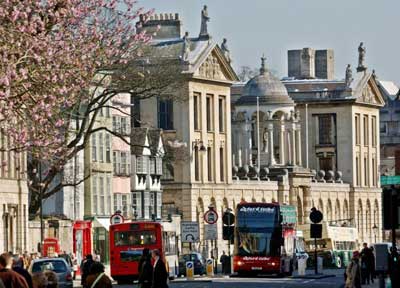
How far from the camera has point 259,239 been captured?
275 feet

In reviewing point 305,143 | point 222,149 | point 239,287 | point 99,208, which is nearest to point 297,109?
point 305,143

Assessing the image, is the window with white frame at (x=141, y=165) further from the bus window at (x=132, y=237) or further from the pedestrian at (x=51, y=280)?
the pedestrian at (x=51, y=280)

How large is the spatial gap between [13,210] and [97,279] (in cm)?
5860

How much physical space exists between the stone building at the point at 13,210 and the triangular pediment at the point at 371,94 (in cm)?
9020

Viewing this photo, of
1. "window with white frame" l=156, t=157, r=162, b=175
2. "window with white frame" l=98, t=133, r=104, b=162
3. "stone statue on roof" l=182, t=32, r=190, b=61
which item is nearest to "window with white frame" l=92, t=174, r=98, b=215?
"window with white frame" l=98, t=133, r=104, b=162

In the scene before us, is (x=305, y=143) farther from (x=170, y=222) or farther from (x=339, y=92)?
(x=170, y=222)

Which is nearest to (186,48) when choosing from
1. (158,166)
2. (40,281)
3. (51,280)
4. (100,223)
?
(158,166)

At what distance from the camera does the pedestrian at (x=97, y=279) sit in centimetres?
2923

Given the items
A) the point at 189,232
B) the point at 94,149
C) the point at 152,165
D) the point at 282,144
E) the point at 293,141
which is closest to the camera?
the point at 189,232

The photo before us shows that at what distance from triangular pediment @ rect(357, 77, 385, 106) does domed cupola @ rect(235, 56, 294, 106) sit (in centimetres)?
1786

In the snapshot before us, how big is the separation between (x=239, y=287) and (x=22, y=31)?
27.8 metres

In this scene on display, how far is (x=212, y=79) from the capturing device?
14325 centimetres

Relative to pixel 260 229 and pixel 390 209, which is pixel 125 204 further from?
pixel 390 209

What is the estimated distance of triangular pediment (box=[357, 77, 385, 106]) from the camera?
17675 centimetres
